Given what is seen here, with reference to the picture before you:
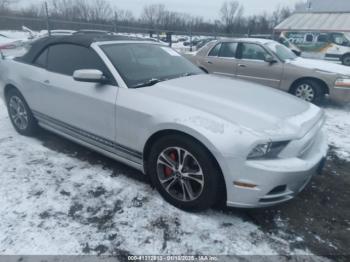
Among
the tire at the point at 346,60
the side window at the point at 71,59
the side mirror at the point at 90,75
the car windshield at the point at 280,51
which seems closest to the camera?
the side mirror at the point at 90,75

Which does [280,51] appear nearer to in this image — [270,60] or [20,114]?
[270,60]

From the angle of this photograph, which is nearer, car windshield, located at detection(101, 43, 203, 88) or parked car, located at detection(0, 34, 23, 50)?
car windshield, located at detection(101, 43, 203, 88)

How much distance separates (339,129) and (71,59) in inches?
183

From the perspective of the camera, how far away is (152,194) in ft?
9.80

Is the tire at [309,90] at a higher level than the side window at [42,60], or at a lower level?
lower

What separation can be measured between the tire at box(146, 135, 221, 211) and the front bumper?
0.59 feet

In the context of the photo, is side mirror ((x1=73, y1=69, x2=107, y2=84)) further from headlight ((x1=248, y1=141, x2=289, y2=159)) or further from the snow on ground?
the snow on ground

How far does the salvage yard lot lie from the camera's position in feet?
7.55

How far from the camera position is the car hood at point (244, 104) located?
239cm

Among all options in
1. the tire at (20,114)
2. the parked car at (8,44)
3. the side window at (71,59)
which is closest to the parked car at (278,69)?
the side window at (71,59)

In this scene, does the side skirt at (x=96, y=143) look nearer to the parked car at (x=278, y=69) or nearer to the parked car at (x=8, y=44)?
the parked car at (x=278, y=69)

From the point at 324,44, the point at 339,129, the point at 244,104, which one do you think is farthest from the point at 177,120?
the point at 324,44

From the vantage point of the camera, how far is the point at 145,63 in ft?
11.0

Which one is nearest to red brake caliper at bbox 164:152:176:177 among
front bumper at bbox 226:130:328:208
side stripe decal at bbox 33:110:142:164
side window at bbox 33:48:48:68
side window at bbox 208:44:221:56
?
side stripe decal at bbox 33:110:142:164
